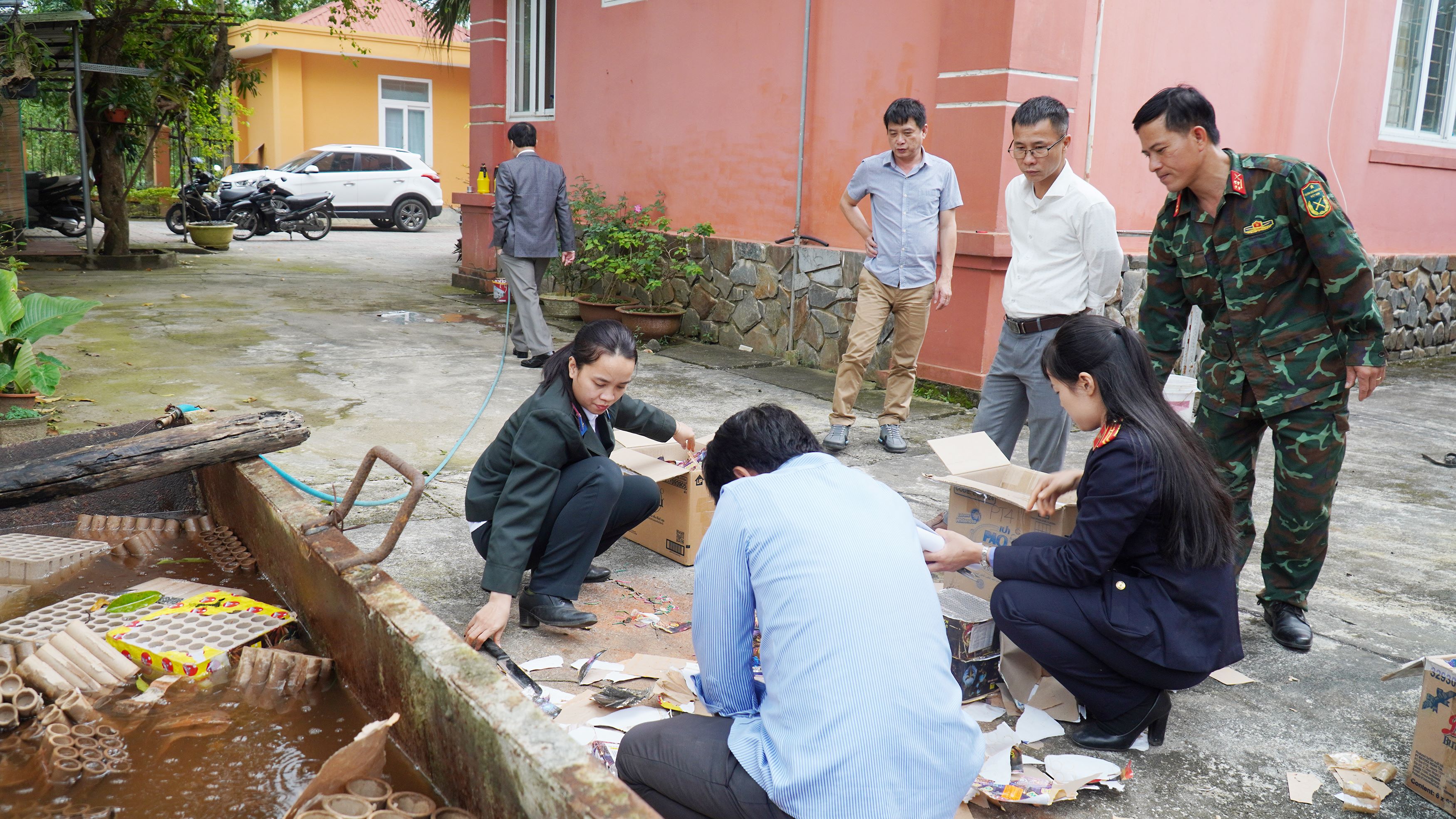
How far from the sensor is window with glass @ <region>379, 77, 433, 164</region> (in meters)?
24.5

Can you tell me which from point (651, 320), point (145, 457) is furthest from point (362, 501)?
point (651, 320)

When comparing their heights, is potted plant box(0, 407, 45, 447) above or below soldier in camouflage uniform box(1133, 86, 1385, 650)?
below

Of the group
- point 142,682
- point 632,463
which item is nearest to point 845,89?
point 632,463

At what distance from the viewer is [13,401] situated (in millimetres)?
4902

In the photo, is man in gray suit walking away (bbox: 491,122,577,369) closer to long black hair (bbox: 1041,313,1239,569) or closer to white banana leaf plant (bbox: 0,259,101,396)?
white banana leaf plant (bbox: 0,259,101,396)

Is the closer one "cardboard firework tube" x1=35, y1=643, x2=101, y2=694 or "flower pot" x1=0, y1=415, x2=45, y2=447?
"cardboard firework tube" x1=35, y1=643, x2=101, y2=694

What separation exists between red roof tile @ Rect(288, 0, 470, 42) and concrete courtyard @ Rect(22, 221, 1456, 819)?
14.1 metres

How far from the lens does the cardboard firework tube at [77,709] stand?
8.63ft

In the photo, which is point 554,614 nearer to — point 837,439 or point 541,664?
point 541,664

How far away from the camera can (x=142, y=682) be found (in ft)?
9.36

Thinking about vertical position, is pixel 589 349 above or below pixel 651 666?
above

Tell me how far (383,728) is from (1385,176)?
9.56 m

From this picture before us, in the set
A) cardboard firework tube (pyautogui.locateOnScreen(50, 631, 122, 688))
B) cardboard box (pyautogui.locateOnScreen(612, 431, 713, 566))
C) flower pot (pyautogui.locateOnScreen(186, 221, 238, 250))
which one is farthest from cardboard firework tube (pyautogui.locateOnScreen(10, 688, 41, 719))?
flower pot (pyautogui.locateOnScreen(186, 221, 238, 250))

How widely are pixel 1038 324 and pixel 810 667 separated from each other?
267 centimetres
